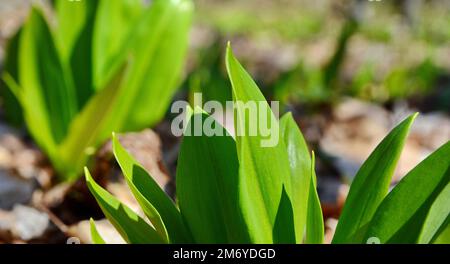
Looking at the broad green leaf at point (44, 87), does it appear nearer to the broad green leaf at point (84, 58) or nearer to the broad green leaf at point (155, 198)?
the broad green leaf at point (84, 58)

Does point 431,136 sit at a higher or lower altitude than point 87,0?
lower

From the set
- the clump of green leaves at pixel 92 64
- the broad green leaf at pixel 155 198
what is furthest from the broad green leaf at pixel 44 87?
the broad green leaf at pixel 155 198

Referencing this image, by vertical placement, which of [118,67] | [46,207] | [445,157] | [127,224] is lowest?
[46,207]

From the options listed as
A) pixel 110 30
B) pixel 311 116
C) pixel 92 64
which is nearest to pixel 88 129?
pixel 92 64

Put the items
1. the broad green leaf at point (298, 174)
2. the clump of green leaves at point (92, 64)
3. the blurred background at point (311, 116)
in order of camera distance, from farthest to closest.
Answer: the clump of green leaves at point (92, 64), the blurred background at point (311, 116), the broad green leaf at point (298, 174)

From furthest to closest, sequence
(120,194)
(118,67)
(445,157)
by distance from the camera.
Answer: (118,67)
(120,194)
(445,157)

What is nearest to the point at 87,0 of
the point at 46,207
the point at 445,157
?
the point at 46,207

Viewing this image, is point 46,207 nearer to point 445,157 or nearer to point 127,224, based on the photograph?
point 127,224
